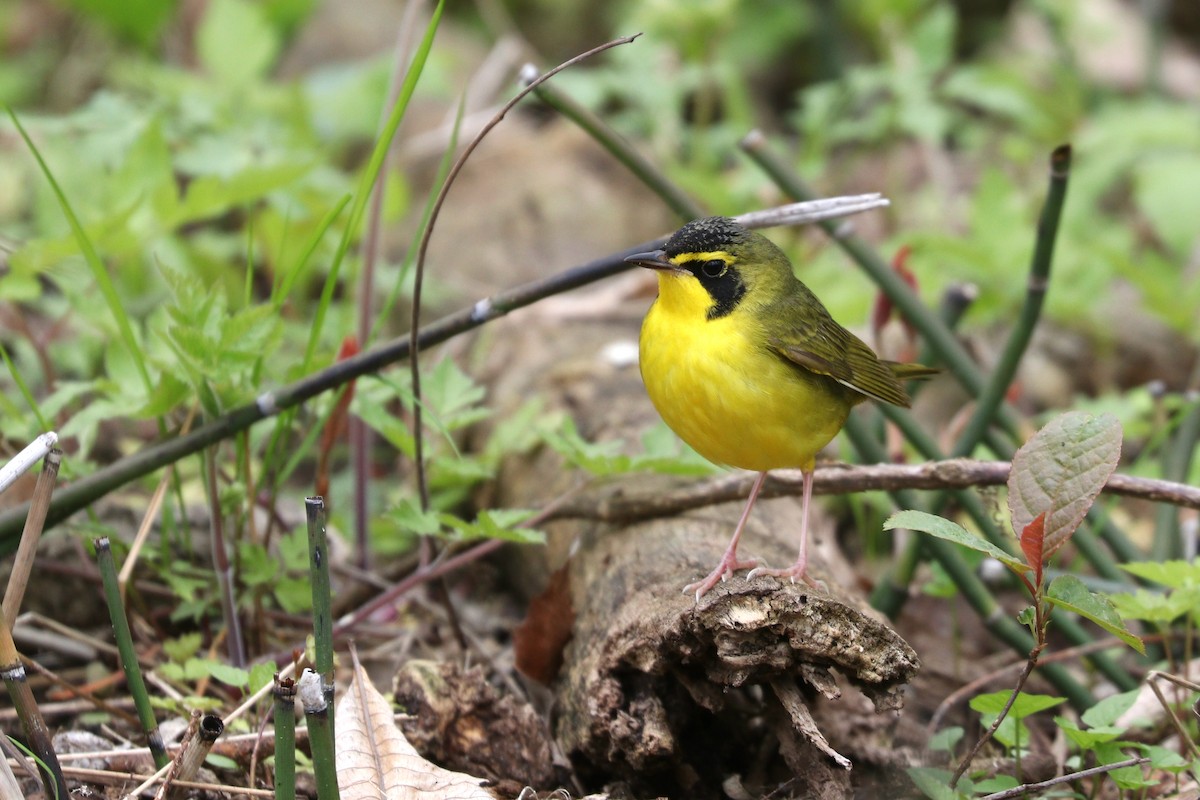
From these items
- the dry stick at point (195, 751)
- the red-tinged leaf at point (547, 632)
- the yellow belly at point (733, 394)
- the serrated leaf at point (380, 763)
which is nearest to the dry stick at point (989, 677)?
the yellow belly at point (733, 394)

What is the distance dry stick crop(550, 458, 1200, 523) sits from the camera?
2.89m

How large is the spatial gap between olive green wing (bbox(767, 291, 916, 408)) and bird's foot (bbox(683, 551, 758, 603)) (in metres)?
0.55

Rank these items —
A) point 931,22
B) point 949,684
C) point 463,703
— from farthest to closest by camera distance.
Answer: point 931,22
point 949,684
point 463,703

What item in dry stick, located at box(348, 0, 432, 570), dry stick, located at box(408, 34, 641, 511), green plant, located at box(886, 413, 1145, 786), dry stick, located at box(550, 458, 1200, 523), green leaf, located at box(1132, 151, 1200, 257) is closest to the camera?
green plant, located at box(886, 413, 1145, 786)

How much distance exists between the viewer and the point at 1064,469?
7.40ft

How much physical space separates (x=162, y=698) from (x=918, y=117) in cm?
490

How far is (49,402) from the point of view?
3.18 meters

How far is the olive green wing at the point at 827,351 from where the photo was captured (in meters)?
3.05

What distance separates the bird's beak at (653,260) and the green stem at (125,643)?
145cm

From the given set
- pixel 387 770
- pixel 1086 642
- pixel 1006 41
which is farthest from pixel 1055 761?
pixel 1006 41

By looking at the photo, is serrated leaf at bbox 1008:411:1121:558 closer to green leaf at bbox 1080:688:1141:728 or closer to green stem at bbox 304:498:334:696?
green leaf at bbox 1080:688:1141:728

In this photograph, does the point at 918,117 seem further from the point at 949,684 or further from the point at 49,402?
the point at 49,402

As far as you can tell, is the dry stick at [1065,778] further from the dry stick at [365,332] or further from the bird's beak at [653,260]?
the dry stick at [365,332]

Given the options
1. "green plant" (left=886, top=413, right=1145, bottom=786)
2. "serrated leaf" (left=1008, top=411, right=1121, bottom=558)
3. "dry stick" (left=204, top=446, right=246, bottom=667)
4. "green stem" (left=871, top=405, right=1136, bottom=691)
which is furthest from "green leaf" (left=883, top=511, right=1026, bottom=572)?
"dry stick" (left=204, top=446, right=246, bottom=667)
